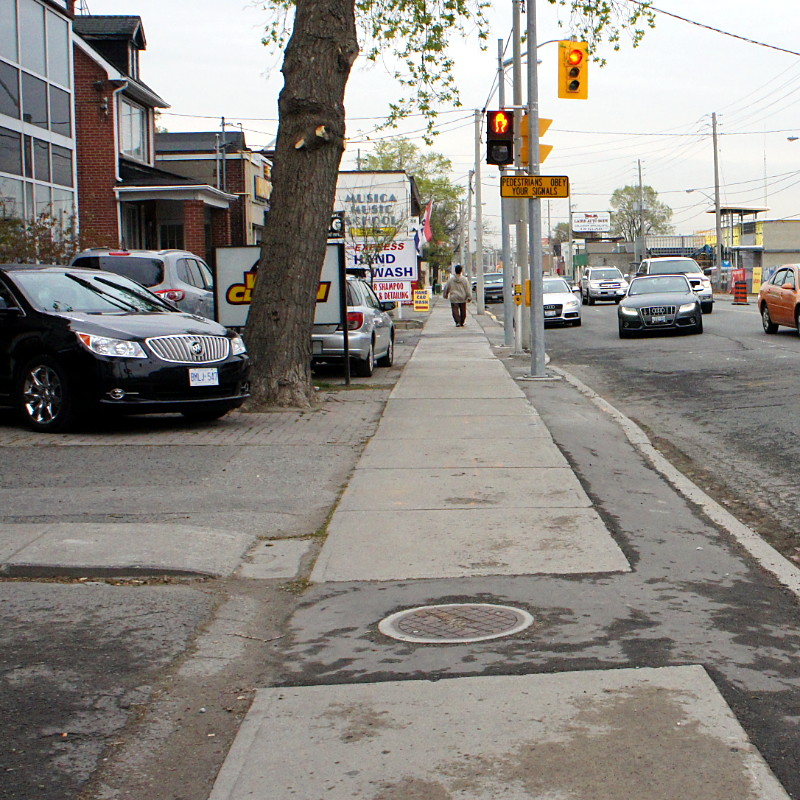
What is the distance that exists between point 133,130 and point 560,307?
1290cm

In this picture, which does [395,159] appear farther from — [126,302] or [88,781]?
[88,781]

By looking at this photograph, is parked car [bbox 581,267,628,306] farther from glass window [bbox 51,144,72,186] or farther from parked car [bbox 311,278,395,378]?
parked car [bbox 311,278,395,378]

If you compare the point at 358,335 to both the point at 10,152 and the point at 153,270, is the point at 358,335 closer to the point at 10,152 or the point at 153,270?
the point at 153,270

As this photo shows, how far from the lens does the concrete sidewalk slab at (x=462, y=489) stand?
23.6ft

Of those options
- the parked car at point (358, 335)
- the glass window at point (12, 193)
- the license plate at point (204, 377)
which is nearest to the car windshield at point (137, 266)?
the parked car at point (358, 335)

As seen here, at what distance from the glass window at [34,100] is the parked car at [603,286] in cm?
2860

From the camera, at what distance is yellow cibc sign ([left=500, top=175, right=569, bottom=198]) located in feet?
50.0

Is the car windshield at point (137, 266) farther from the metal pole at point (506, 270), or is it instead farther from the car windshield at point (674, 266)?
the car windshield at point (674, 266)

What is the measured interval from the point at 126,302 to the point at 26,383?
142 cm

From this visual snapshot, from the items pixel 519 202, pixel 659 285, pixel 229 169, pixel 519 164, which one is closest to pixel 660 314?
pixel 659 285

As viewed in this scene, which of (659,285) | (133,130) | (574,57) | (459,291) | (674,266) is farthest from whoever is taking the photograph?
(674,266)

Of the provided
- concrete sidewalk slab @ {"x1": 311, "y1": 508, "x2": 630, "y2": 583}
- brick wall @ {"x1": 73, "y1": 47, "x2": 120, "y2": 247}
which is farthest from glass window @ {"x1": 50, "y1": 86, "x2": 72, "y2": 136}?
concrete sidewalk slab @ {"x1": 311, "y1": 508, "x2": 630, "y2": 583}

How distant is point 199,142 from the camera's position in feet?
133

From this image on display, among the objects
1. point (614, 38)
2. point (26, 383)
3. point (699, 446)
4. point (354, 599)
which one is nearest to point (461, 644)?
point (354, 599)
